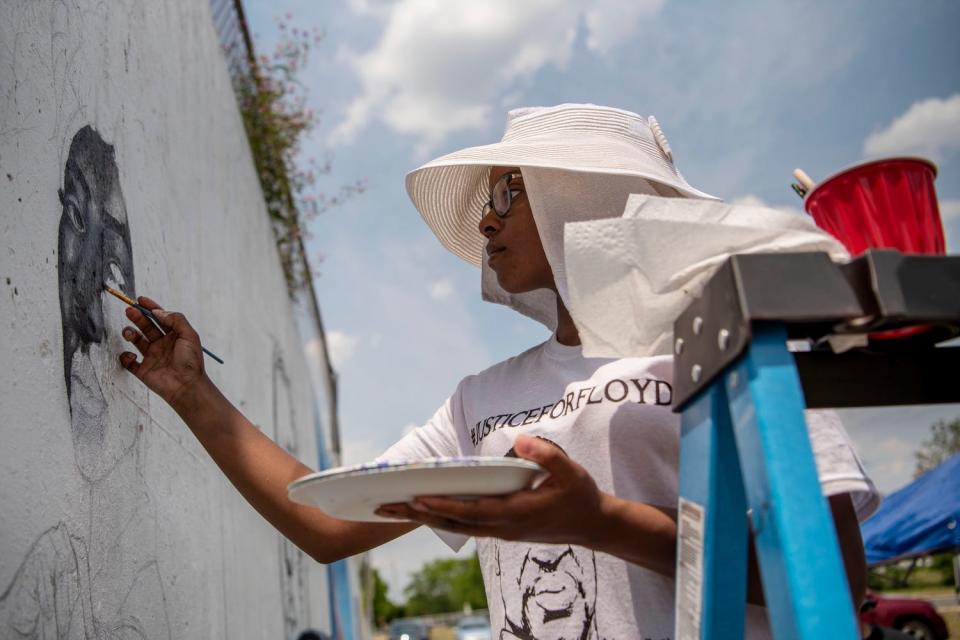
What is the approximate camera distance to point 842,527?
1182 millimetres

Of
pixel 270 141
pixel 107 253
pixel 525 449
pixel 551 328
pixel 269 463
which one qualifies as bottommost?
pixel 525 449

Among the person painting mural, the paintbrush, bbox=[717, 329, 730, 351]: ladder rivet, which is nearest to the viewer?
bbox=[717, 329, 730, 351]: ladder rivet

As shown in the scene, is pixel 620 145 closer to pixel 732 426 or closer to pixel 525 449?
pixel 732 426

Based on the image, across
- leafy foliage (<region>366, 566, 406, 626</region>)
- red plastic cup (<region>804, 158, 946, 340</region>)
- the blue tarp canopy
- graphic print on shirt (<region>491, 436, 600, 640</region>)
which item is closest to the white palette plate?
graphic print on shirt (<region>491, 436, 600, 640</region>)

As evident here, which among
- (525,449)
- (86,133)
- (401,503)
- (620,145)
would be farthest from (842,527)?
(86,133)

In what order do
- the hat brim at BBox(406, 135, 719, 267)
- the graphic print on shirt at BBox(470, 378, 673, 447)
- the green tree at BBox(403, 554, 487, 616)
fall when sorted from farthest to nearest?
the green tree at BBox(403, 554, 487, 616) → the hat brim at BBox(406, 135, 719, 267) → the graphic print on shirt at BBox(470, 378, 673, 447)

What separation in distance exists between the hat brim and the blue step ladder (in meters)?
0.52

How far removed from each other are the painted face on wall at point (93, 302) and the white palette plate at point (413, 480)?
0.77 metres

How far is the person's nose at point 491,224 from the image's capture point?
1.84 m

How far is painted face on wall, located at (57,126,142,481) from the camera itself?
1.53 m

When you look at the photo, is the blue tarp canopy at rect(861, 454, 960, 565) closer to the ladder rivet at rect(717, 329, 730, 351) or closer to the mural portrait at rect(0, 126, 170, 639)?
the mural portrait at rect(0, 126, 170, 639)

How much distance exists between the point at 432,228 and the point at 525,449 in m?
1.46

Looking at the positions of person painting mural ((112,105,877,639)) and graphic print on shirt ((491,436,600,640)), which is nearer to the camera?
person painting mural ((112,105,877,639))

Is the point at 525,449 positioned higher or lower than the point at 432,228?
lower
